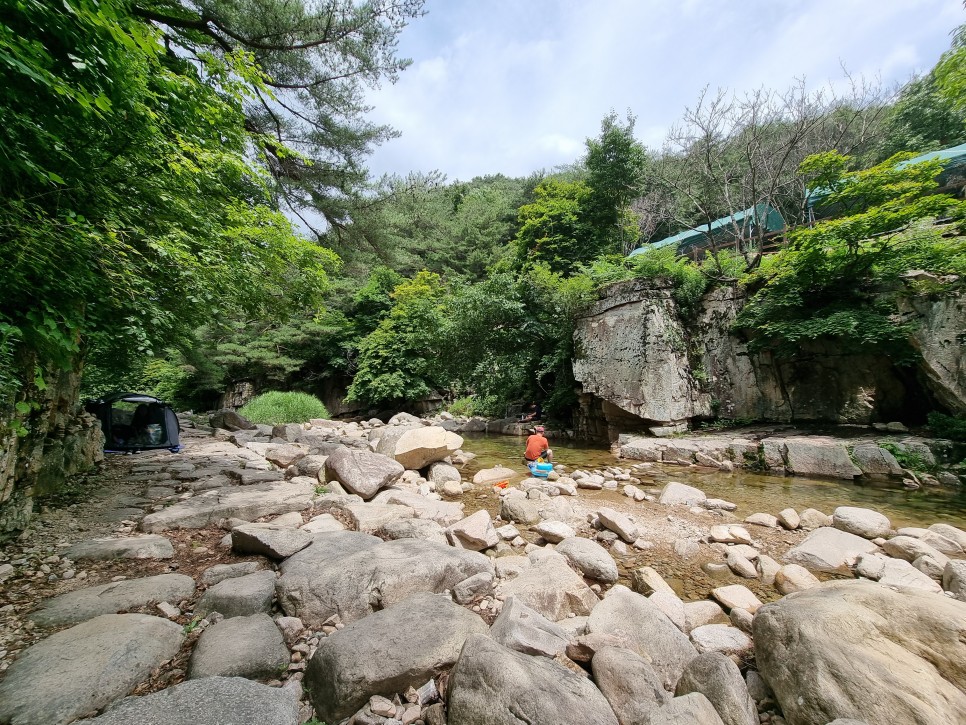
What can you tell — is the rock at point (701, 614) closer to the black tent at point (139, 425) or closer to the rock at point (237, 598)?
the rock at point (237, 598)

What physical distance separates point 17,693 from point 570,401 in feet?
40.9

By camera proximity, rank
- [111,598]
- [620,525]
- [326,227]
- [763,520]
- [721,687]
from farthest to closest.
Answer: [326,227] < [763,520] < [620,525] < [111,598] < [721,687]

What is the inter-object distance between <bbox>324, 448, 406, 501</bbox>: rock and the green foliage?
974 centimetres

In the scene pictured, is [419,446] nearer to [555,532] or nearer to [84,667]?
[555,532]

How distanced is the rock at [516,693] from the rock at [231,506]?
328 centimetres

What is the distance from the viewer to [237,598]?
2.31 metres

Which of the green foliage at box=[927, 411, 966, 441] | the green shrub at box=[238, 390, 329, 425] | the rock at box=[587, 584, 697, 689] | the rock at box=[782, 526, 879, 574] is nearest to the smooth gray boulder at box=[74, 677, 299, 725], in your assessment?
the rock at box=[587, 584, 697, 689]

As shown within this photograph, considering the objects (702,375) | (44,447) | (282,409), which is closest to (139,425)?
(44,447)

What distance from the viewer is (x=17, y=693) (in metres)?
1.44

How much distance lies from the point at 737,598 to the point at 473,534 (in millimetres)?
2288

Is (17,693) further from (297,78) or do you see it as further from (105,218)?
(297,78)

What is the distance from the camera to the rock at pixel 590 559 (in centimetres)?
322

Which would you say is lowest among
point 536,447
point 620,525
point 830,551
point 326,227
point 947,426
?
point 830,551

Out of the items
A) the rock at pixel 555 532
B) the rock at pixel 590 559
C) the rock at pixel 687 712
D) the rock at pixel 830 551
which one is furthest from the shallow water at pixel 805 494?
the rock at pixel 687 712
